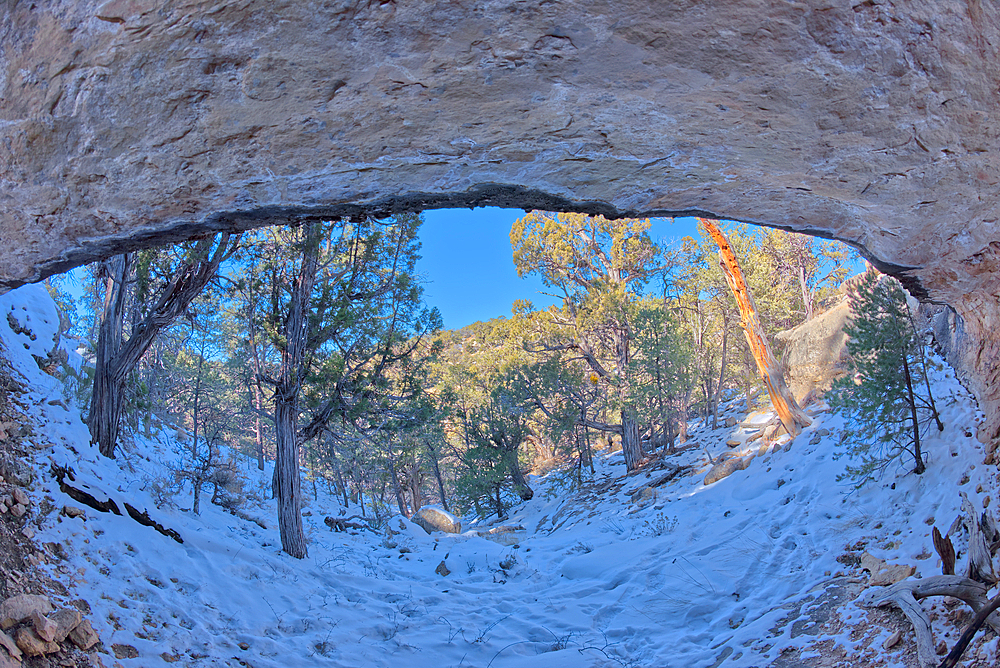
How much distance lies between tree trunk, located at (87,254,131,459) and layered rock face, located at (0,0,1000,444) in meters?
4.75

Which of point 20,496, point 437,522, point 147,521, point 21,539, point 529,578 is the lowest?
point 529,578

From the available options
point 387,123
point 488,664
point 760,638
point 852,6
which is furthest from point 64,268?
point 760,638

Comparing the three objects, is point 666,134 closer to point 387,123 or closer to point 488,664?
point 387,123

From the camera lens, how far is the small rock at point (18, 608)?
2.90 m

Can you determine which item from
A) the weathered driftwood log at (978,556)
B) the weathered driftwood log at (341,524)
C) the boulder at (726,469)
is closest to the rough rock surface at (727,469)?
the boulder at (726,469)

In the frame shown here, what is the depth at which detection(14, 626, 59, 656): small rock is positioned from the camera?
2859mm

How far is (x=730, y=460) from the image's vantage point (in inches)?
406

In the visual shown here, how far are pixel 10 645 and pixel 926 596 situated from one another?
533 centimetres

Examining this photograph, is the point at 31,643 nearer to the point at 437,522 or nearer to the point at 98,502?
the point at 98,502

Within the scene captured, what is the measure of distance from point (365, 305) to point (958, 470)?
747 cm

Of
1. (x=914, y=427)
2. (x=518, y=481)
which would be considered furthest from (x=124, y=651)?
(x=518, y=481)

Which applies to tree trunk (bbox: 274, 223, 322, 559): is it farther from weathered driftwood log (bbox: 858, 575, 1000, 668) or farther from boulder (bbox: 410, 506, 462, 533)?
weathered driftwood log (bbox: 858, 575, 1000, 668)

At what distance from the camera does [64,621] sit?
3236 millimetres

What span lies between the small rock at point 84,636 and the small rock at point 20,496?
1.41 metres
